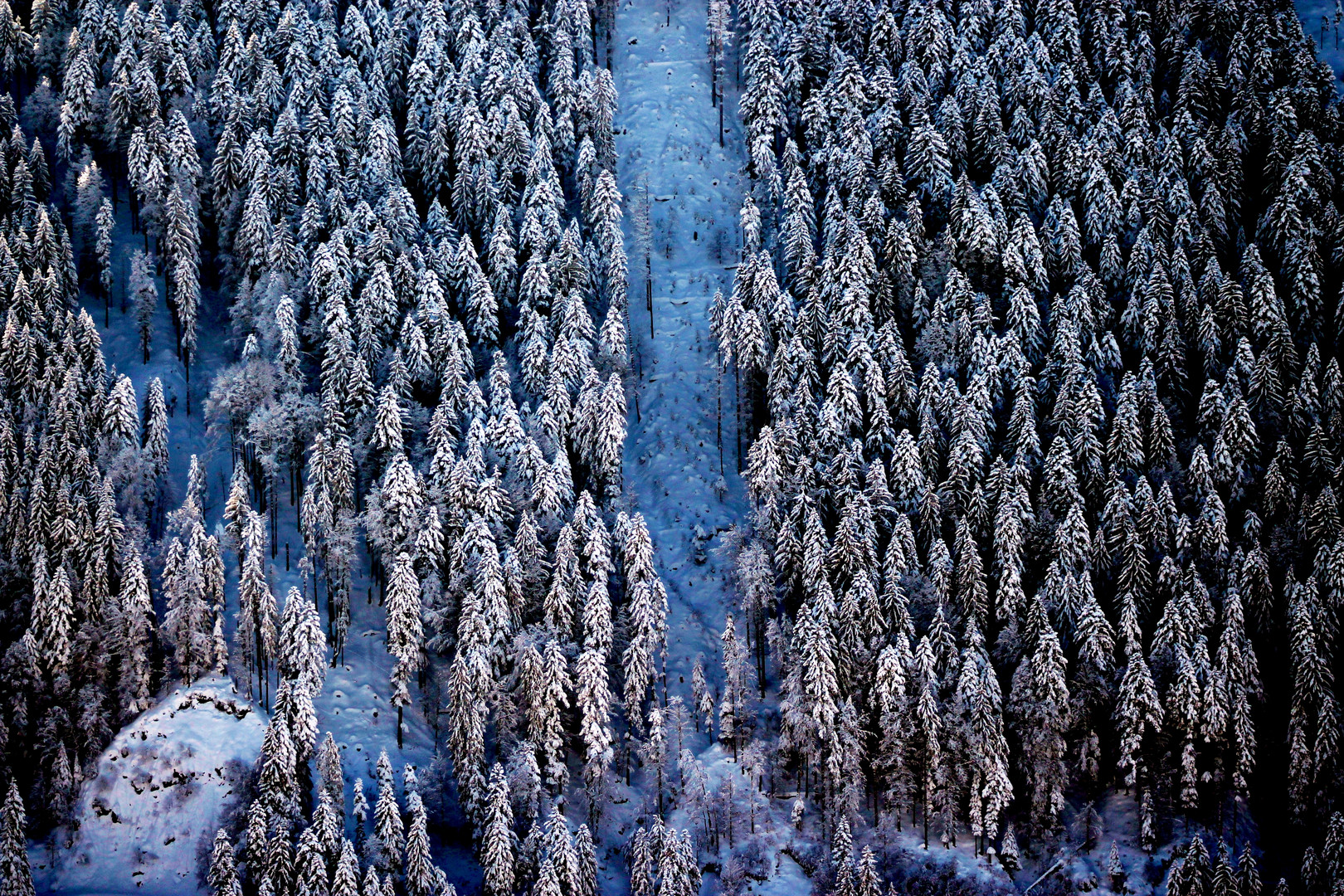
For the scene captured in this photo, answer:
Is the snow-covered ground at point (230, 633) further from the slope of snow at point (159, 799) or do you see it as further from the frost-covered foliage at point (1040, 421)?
the frost-covered foliage at point (1040, 421)

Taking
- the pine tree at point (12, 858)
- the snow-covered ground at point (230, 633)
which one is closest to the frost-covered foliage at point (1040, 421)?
the snow-covered ground at point (230, 633)

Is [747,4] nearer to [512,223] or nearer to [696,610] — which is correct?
[512,223]

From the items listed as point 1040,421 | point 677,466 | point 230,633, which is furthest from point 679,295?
point 230,633

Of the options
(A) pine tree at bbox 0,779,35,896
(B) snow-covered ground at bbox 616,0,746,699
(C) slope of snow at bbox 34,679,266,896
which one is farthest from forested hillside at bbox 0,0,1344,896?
(B) snow-covered ground at bbox 616,0,746,699

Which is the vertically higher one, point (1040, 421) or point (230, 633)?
point (1040, 421)

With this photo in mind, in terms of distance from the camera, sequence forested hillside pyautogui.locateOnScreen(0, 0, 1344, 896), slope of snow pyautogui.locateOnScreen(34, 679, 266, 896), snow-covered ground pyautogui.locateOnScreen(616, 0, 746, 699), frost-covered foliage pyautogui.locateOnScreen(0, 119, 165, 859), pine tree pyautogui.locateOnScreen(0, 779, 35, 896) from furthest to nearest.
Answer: snow-covered ground pyautogui.locateOnScreen(616, 0, 746, 699) → frost-covered foliage pyautogui.locateOnScreen(0, 119, 165, 859) → slope of snow pyautogui.locateOnScreen(34, 679, 266, 896) → forested hillside pyautogui.locateOnScreen(0, 0, 1344, 896) → pine tree pyautogui.locateOnScreen(0, 779, 35, 896)

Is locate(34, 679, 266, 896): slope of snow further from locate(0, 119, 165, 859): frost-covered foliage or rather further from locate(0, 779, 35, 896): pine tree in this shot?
locate(0, 779, 35, 896): pine tree

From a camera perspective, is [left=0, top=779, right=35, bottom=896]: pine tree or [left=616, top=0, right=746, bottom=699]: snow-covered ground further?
[left=616, top=0, right=746, bottom=699]: snow-covered ground

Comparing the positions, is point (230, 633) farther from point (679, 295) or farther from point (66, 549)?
point (679, 295)

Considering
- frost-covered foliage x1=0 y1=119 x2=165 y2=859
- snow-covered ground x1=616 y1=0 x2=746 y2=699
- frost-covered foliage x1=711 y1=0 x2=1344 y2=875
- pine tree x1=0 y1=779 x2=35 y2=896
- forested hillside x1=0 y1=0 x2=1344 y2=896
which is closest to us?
pine tree x1=0 y1=779 x2=35 y2=896

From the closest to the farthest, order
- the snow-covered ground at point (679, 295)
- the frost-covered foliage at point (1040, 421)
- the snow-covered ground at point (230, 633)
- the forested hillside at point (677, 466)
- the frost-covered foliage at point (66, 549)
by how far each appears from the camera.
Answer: the forested hillside at point (677, 466) → the frost-covered foliage at point (1040, 421) → the snow-covered ground at point (230, 633) → the frost-covered foliage at point (66, 549) → the snow-covered ground at point (679, 295)
